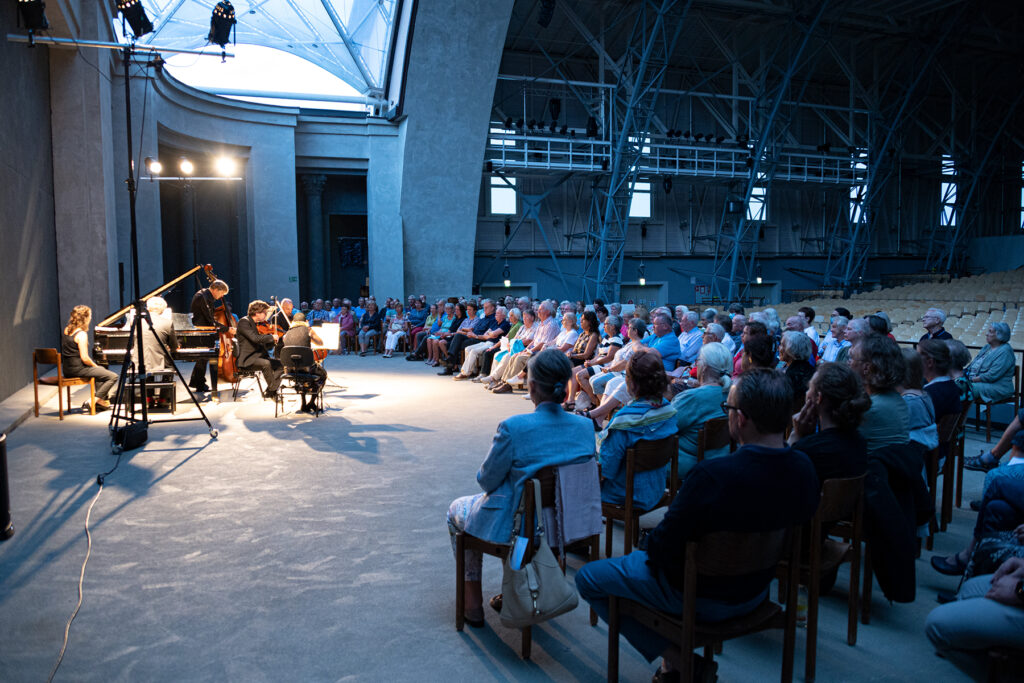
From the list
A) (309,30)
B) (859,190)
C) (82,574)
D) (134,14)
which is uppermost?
(309,30)

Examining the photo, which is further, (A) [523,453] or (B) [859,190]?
(B) [859,190]

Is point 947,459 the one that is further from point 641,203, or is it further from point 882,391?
point 641,203

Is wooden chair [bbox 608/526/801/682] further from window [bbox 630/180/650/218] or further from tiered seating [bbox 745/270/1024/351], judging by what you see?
window [bbox 630/180/650/218]

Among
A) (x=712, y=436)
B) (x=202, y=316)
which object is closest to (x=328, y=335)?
(x=202, y=316)

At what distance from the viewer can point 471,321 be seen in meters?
11.3

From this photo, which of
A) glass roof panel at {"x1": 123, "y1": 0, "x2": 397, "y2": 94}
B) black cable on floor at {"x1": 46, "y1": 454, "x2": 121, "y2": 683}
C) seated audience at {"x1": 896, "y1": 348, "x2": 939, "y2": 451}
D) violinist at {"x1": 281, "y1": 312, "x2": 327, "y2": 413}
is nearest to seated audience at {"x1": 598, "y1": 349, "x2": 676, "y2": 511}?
seated audience at {"x1": 896, "y1": 348, "x2": 939, "y2": 451}

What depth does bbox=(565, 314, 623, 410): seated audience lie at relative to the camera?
712 centimetres

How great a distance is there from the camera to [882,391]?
3.00 metres

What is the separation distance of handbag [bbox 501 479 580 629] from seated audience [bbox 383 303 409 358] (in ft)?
38.2

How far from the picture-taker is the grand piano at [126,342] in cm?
761

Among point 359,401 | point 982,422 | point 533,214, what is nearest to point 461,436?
point 359,401

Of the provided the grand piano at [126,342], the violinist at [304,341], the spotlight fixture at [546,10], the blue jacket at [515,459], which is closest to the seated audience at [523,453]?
the blue jacket at [515,459]

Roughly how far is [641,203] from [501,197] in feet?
14.9

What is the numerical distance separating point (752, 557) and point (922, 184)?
2670cm
